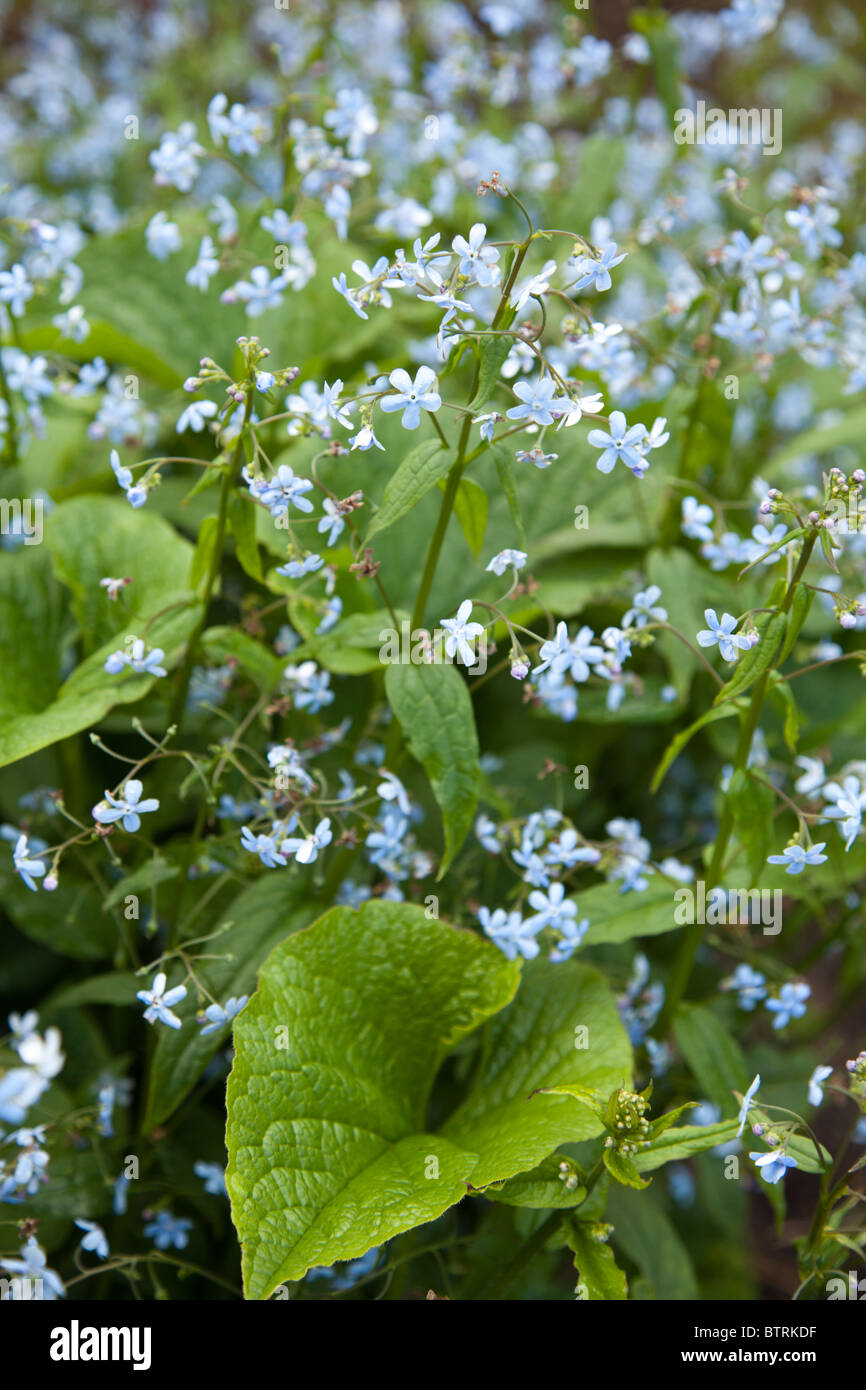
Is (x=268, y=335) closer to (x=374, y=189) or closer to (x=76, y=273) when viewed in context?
(x=76, y=273)

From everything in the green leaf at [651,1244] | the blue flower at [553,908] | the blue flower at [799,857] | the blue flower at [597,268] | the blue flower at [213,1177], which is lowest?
the green leaf at [651,1244]

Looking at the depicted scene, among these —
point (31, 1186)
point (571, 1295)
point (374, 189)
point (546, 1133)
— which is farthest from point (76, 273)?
point (571, 1295)

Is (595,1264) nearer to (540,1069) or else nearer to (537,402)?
(540,1069)

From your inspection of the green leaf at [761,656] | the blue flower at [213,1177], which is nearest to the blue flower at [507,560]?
the green leaf at [761,656]

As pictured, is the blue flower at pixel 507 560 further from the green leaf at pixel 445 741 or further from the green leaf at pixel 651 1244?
the green leaf at pixel 651 1244

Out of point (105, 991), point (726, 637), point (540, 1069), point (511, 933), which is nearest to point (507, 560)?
point (726, 637)

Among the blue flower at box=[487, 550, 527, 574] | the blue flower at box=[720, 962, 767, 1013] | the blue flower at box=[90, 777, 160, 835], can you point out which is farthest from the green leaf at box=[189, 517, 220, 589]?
the blue flower at box=[720, 962, 767, 1013]
